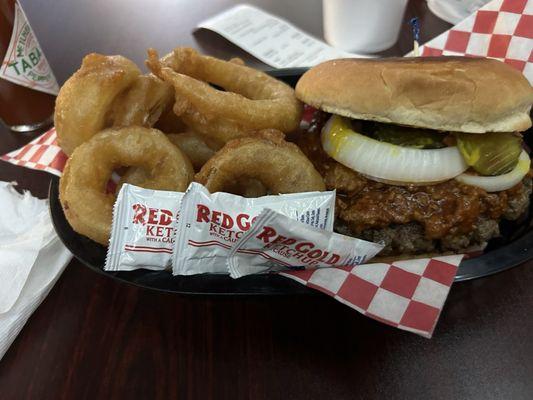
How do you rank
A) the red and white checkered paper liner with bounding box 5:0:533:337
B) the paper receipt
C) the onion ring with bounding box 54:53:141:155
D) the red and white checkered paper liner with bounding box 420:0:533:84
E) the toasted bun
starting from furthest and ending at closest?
the paper receipt < the red and white checkered paper liner with bounding box 420:0:533:84 < the onion ring with bounding box 54:53:141:155 < the toasted bun < the red and white checkered paper liner with bounding box 5:0:533:337

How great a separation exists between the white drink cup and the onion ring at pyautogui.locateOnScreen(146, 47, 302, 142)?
0.90 metres

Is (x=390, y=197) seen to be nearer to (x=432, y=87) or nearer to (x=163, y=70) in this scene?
(x=432, y=87)

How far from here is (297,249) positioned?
101 cm

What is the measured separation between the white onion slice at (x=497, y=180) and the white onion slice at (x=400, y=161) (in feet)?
0.12

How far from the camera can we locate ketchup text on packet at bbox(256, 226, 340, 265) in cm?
98

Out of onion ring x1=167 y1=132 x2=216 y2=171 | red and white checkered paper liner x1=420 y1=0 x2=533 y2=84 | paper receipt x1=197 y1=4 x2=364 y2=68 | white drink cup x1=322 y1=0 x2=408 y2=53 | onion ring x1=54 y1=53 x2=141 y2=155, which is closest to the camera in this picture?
onion ring x1=54 y1=53 x2=141 y2=155

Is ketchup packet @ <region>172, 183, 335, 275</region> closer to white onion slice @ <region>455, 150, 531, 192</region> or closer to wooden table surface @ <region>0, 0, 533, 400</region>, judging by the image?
wooden table surface @ <region>0, 0, 533, 400</region>

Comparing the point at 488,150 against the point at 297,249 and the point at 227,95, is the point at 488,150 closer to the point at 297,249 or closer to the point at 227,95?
the point at 297,249

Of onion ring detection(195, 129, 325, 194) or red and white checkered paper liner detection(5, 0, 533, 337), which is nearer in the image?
red and white checkered paper liner detection(5, 0, 533, 337)

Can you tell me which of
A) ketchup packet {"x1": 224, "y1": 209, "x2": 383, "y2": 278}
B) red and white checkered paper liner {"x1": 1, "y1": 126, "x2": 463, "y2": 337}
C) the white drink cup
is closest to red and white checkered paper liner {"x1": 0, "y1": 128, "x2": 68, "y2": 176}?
ketchup packet {"x1": 224, "y1": 209, "x2": 383, "y2": 278}

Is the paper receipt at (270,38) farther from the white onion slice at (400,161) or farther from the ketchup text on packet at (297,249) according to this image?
the ketchup text on packet at (297,249)

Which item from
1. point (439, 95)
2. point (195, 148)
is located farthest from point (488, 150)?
point (195, 148)

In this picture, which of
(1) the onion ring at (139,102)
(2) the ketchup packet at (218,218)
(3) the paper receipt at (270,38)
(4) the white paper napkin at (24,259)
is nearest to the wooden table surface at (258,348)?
A: (4) the white paper napkin at (24,259)

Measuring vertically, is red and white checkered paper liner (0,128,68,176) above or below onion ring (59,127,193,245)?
below
